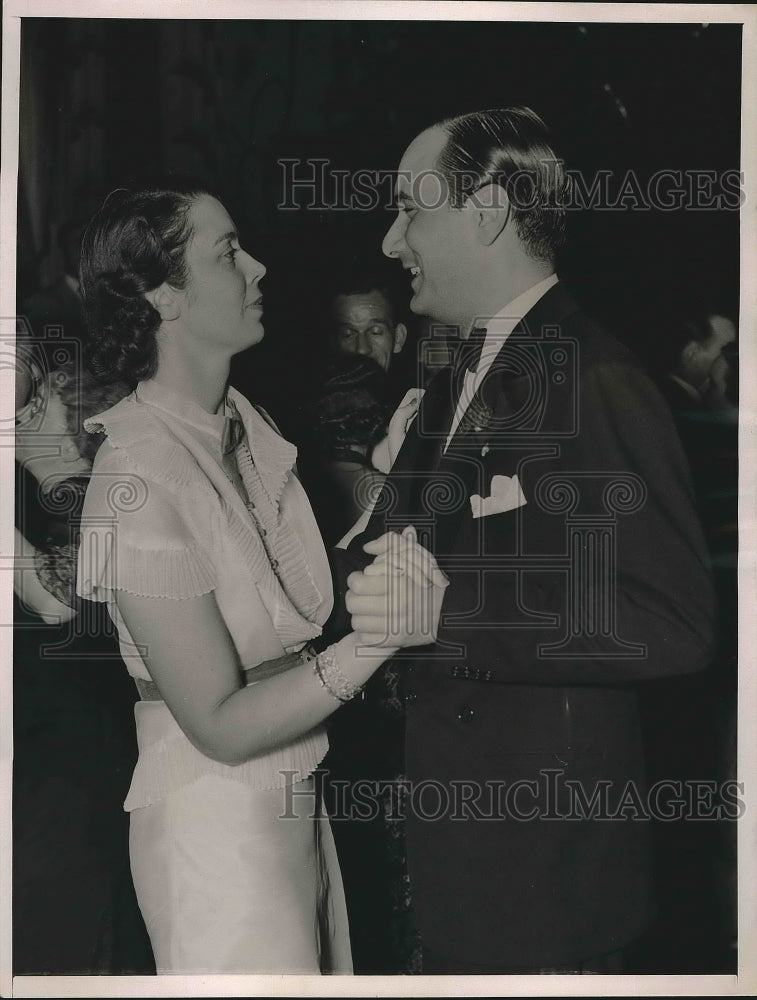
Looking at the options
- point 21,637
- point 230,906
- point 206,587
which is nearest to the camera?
point 206,587

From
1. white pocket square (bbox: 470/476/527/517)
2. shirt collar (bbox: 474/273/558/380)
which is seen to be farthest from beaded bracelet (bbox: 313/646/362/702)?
shirt collar (bbox: 474/273/558/380)

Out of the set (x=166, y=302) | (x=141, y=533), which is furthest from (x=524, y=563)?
(x=166, y=302)

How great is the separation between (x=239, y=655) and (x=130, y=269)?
75 centimetres

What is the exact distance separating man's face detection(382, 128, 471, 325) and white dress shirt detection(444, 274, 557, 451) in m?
0.06

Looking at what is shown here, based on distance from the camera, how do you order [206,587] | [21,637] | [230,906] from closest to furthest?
1. [206,587]
2. [230,906]
3. [21,637]

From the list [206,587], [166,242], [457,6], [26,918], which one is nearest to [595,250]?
[457,6]

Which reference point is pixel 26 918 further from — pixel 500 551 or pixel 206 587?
pixel 500 551

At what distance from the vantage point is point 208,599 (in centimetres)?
167

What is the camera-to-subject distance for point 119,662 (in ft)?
6.03

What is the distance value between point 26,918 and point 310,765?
0.68 meters

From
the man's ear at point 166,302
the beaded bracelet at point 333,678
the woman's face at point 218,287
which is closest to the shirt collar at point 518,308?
the woman's face at point 218,287

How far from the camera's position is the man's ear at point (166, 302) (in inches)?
69.6

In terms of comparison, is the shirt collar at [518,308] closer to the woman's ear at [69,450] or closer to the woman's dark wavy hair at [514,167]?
the woman's dark wavy hair at [514,167]

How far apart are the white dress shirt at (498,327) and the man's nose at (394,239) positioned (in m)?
0.22
